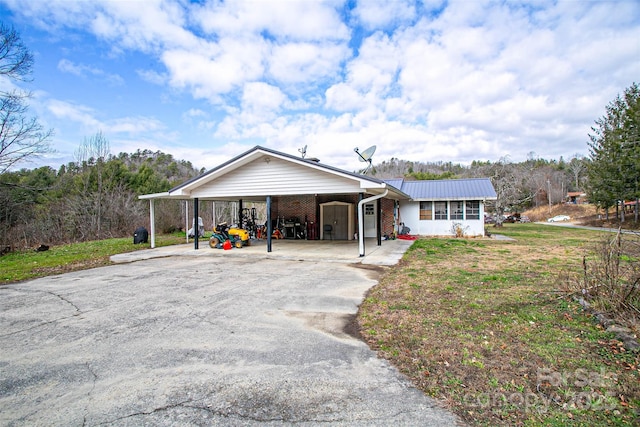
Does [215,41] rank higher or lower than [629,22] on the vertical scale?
higher

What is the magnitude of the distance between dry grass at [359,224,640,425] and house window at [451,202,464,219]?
425 inches

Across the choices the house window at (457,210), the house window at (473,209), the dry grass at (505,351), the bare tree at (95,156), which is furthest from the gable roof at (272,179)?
the bare tree at (95,156)

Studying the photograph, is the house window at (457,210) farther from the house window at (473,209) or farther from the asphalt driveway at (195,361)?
the asphalt driveway at (195,361)

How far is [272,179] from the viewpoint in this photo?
1125 centimetres

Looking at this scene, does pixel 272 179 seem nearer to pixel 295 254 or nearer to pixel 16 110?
pixel 295 254

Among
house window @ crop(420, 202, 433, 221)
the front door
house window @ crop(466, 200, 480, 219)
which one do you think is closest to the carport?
the front door

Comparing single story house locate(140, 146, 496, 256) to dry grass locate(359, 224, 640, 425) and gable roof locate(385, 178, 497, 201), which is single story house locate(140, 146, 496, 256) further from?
dry grass locate(359, 224, 640, 425)

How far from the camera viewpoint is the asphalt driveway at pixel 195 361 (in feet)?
7.64

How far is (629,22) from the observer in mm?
6500

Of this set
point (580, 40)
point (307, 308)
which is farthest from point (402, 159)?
point (307, 308)

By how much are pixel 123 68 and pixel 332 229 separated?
1177 centimetres

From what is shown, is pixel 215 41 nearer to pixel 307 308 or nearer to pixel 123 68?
pixel 123 68

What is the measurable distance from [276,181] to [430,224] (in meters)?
9.87

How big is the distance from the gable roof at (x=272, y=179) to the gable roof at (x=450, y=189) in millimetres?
6366
